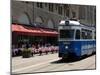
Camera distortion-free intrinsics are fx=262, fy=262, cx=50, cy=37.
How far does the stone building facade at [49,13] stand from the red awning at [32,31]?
76 mm

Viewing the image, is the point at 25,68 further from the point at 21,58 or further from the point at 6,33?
the point at 6,33

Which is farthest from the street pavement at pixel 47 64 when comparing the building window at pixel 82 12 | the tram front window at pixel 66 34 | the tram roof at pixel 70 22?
the building window at pixel 82 12

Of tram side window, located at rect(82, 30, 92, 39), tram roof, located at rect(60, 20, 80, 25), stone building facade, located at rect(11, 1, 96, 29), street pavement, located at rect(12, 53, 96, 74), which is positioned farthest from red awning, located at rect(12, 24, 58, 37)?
tram side window, located at rect(82, 30, 92, 39)

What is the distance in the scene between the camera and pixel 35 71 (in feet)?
13.5

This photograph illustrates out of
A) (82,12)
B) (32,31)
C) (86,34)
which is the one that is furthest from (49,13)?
(86,34)

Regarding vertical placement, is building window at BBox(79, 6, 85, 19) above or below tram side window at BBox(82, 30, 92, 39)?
above

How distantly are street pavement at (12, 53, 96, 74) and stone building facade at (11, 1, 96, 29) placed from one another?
54 centimetres

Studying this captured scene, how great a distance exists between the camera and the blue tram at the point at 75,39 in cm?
432

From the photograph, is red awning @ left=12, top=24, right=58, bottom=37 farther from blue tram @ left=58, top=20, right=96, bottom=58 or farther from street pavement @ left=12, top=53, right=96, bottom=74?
street pavement @ left=12, top=53, right=96, bottom=74

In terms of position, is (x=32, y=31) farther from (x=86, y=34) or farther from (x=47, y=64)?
(x=86, y=34)

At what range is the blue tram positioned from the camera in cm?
432

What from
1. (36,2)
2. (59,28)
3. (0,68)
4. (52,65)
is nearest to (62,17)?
(59,28)

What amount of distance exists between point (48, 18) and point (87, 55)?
993mm

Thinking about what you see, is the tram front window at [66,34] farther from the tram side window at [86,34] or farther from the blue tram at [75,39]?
the tram side window at [86,34]
